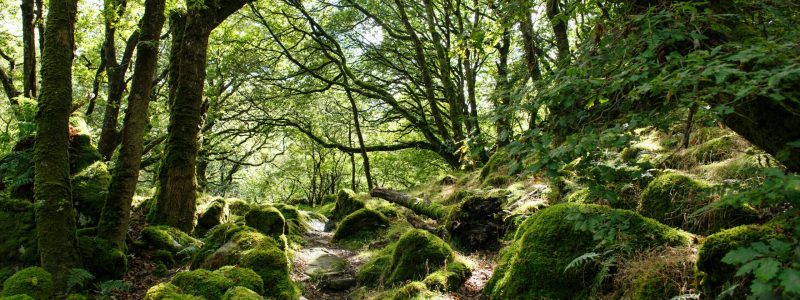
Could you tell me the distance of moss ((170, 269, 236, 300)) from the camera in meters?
5.02

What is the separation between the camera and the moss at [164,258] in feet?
24.5

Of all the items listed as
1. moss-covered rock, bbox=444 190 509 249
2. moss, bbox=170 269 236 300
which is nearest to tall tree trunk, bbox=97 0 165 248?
moss, bbox=170 269 236 300

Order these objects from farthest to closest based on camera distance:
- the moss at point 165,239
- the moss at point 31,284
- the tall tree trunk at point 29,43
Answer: the tall tree trunk at point 29,43 → the moss at point 165,239 → the moss at point 31,284

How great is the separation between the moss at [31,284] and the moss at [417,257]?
3991 millimetres

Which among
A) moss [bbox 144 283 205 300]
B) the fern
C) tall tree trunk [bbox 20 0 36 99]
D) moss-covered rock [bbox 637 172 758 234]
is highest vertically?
tall tree trunk [bbox 20 0 36 99]

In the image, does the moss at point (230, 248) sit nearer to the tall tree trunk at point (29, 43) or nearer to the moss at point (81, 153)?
the moss at point (81, 153)

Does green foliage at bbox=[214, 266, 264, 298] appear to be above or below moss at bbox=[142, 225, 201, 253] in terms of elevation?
below

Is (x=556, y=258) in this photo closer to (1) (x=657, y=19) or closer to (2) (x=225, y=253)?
(1) (x=657, y=19)

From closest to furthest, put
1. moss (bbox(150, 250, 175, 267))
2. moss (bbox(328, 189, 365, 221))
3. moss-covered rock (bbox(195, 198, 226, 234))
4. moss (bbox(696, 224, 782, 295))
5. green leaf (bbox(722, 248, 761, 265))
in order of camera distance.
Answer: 1. green leaf (bbox(722, 248, 761, 265))
2. moss (bbox(696, 224, 782, 295))
3. moss (bbox(150, 250, 175, 267))
4. moss-covered rock (bbox(195, 198, 226, 234))
5. moss (bbox(328, 189, 365, 221))

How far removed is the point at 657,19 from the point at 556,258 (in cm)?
268

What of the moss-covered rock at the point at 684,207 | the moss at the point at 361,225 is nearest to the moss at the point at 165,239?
the moss at the point at 361,225

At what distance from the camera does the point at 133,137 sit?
7238 mm

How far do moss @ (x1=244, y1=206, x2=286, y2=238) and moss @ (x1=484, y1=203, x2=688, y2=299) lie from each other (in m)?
5.09

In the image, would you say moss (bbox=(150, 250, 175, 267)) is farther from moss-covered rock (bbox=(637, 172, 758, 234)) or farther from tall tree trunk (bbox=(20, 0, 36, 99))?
moss-covered rock (bbox=(637, 172, 758, 234))
